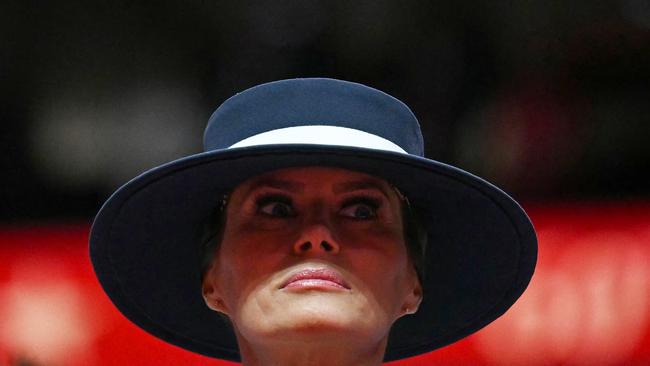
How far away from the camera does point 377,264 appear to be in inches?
53.8

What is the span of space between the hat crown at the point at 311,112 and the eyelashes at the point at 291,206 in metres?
0.08

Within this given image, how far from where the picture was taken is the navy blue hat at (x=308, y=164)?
53.6 inches

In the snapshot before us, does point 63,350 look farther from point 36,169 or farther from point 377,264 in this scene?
point 377,264

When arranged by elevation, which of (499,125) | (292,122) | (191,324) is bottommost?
(191,324)

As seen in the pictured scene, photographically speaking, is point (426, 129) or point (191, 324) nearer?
point (191, 324)

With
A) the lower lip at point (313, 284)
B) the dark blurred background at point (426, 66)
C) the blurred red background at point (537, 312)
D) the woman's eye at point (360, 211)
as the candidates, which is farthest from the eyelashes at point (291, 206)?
the dark blurred background at point (426, 66)

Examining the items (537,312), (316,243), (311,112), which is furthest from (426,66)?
(316,243)

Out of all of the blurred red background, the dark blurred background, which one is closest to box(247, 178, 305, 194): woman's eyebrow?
the blurred red background

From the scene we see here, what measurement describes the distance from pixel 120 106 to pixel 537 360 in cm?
110

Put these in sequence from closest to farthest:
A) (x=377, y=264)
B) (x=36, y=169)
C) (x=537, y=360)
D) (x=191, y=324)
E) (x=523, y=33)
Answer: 1. (x=377, y=264)
2. (x=191, y=324)
3. (x=537, y=360)
4. (x=523, y=33)
5. (x=36, y=169)

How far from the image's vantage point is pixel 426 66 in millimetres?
2600

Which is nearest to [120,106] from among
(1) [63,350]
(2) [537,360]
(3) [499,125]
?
(1) [63,350]

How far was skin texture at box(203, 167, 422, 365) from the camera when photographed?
1.30 meters

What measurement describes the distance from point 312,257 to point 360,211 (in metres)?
0.11
